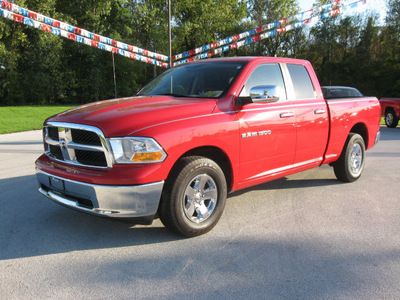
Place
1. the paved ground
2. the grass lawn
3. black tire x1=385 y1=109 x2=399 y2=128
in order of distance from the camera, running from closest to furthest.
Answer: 1. the paved ground
2. the grass lawn
3. black tire x1=385 y1=109 x2=399 y2=128

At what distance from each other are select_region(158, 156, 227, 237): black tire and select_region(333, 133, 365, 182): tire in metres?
2.65

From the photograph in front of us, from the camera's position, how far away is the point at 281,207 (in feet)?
14.4

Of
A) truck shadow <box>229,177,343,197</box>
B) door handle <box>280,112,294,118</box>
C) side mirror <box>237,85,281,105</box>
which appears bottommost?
truck shadow <box>229,177,343,197</box>

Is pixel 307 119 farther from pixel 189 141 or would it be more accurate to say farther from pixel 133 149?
pixel 133 149

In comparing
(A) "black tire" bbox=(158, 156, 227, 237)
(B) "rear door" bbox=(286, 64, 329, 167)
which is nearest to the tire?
(B) "rear door" bbox=(286, 64, 329, 167)

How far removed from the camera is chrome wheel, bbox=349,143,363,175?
5586 mm

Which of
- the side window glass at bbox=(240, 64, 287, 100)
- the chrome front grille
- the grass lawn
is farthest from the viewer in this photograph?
the grass lawn

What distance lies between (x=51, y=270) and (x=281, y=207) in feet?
9.08

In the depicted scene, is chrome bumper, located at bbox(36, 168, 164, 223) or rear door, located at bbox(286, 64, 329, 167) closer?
chrome bumper, located at bbox(36, 168, 164, 223)

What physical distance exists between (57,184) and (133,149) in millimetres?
937

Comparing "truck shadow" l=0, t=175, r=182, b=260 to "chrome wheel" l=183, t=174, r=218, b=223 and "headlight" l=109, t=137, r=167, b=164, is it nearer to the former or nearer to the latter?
"chrome wheel" l=183, t=174, r=218, b=223

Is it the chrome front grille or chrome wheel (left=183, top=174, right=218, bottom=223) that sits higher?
the chrome front grille

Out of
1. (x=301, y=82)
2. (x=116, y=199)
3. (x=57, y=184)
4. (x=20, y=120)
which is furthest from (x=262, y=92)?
(x=20, y=120)

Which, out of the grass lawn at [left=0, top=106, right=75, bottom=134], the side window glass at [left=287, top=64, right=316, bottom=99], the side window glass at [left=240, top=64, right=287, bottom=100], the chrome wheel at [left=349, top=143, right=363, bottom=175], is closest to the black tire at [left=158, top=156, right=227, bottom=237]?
the side window glass at [left=240, top=64, right=287, bottom=100]
